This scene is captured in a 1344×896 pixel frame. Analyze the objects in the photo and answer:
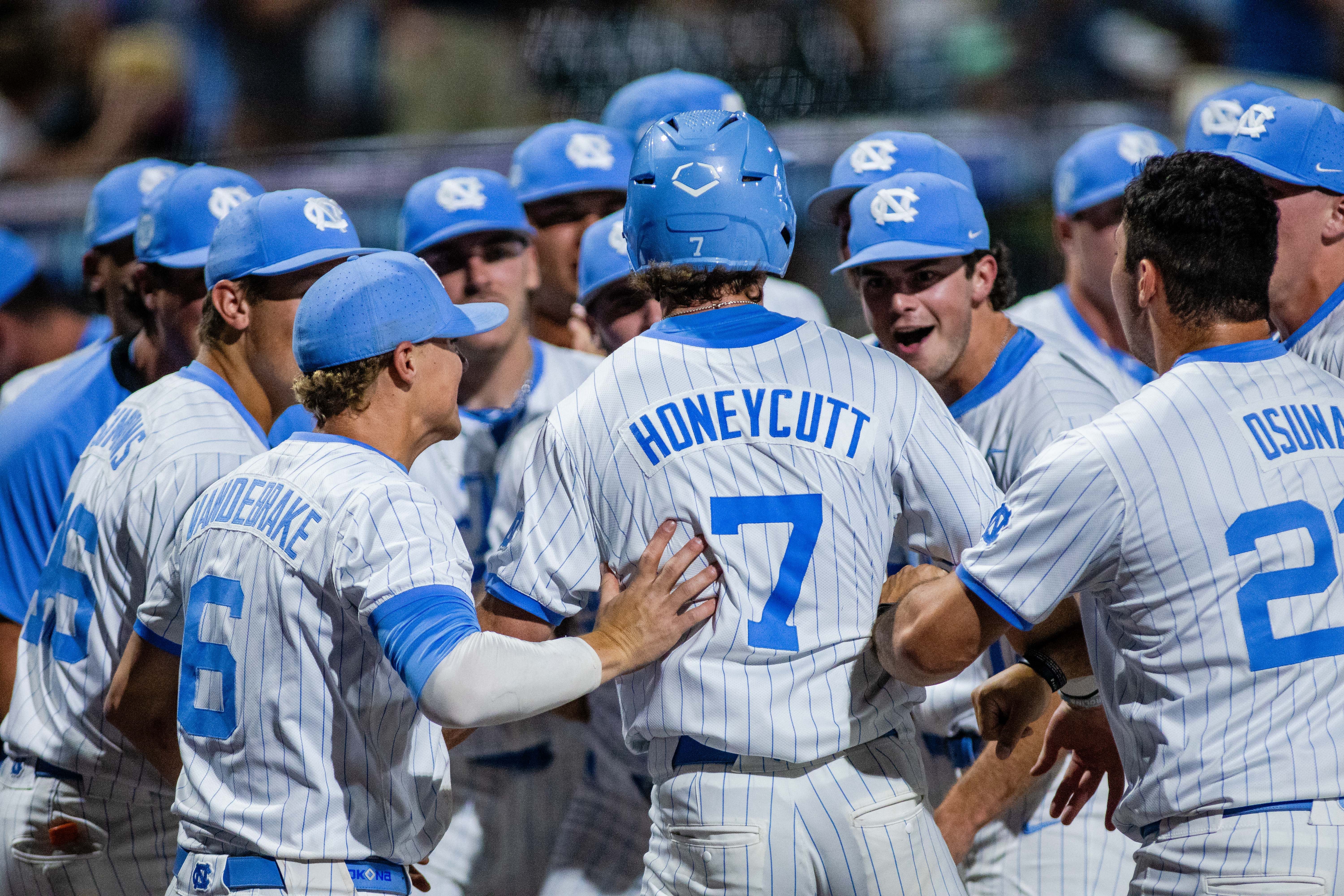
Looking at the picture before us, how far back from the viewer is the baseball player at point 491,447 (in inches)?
191

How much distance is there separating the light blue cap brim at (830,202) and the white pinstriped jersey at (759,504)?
1.93 meters

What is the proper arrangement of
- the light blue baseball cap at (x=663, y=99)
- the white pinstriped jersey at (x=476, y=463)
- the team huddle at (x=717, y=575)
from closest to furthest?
the team huddle at (x=717, y=575) → the white pinstriped jersey at (x=476, y=463) → the light blue baseball cap at (x=663, y=99)

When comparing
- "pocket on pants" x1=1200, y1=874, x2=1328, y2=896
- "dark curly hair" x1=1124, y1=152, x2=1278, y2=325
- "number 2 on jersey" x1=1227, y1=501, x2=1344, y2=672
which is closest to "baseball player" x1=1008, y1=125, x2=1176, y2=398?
"dark curly hair" x1=1124, y1=152, x2=1278, y2=325

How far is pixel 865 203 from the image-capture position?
4.21 metres

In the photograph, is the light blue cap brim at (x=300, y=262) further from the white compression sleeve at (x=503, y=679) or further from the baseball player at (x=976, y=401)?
the baseball player at (x=976, y=401)

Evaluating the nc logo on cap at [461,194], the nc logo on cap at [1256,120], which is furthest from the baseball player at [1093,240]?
the nc logo on cap at [461,194]

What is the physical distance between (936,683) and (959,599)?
18 centimetres

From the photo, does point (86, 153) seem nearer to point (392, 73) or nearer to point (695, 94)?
point (392, 73)

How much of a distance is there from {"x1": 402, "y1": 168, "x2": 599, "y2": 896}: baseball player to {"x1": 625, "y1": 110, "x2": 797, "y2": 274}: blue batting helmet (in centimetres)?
177

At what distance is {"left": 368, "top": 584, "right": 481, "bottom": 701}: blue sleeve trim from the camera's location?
2.52 meters

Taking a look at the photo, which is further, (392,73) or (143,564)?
(392,73)

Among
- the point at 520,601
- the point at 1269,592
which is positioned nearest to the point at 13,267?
the point at 520,601

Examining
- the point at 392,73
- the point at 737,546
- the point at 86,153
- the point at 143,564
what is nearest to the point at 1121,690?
the point at 737,546

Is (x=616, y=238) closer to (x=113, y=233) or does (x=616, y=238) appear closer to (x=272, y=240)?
(x=272, y=240)
